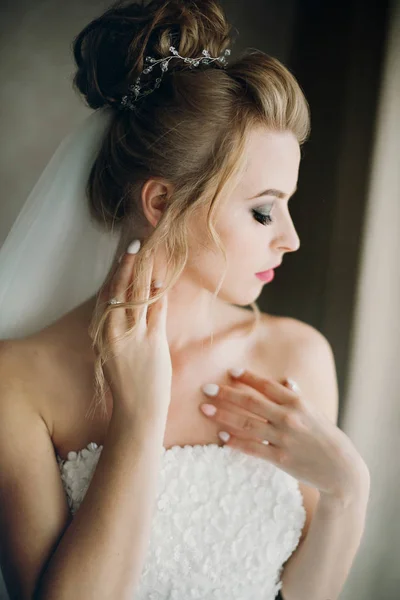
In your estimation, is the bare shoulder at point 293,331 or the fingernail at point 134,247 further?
the bare shoulder at point 293,331

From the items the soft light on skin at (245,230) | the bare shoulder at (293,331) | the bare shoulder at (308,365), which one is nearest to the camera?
the soft light on skin at (245,230)

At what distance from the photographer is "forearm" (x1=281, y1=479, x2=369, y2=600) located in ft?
3.79

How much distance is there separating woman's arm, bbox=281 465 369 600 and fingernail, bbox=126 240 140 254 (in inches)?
23.7

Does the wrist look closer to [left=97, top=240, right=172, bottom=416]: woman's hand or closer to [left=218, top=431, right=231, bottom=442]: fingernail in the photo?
[left=218, top=431, right=231, bottom=442]: fingernail

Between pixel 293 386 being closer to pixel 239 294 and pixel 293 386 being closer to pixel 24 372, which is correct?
pixel 239 294

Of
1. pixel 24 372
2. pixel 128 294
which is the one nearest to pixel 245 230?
pixel 128 294

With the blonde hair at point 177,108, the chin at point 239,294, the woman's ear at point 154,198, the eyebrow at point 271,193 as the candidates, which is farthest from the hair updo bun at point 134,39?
the chin at point 239,294

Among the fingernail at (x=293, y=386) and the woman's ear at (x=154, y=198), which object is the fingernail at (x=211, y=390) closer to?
the fingernail at (x=293, y=386)

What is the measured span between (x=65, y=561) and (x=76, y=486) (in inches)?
5.3

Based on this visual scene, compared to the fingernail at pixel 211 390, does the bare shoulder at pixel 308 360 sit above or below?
Result: above

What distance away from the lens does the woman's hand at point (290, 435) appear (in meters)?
1.14

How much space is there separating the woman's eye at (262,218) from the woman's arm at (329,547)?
511 millimetres

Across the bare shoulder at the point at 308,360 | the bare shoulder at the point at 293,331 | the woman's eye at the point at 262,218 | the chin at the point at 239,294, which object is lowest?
the bare shoulder at the point at 308,360

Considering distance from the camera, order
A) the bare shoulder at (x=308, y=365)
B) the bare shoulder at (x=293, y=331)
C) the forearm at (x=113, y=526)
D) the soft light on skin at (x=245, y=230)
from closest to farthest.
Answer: the forearm at (x=113, y=526), the soft light on skin at (x=245, y=230), the bare shoulder at (x=308, y=365), the bare shoulder at (x=293, y=331)
